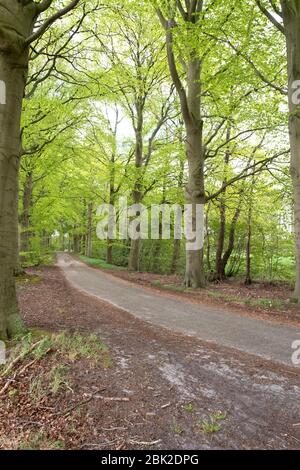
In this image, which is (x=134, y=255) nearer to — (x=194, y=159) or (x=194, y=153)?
(x=194, y=159)

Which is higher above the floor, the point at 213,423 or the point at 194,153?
the point at 194,153

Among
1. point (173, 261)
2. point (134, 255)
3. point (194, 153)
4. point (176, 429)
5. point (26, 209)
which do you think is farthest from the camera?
point (173, 261)

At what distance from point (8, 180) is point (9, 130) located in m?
0.75

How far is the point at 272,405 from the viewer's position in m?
3.24

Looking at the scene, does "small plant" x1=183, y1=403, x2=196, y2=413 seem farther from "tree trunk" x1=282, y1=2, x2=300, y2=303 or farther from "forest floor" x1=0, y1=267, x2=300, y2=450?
→ "tree trunk" x1=282, y1=2, x2=300, y2=303

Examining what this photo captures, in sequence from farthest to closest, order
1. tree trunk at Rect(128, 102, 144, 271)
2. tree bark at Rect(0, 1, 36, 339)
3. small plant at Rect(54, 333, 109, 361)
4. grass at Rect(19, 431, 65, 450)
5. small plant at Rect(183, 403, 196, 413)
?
tree trunk at Rect(128, 102, 144, 271)
tree bark at Rect(0, 1, 36, 339)
small plant at Rect(54, 333, 109, 361)
small plant at Rect(183, 403, 196, 413)
grass at Rect(19, 431, 65, 450)

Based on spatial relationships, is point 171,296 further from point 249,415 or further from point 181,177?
point 181,177

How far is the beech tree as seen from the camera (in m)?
4.76

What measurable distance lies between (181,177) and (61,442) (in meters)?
17.8

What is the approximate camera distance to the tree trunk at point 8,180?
189 inches

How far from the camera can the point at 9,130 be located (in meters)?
4.85

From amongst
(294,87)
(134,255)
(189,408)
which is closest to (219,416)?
(189,408)

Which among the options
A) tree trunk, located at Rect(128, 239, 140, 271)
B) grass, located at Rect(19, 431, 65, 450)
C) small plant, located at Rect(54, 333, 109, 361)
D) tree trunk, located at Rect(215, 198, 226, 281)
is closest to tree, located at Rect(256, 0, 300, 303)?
tree trunk, located at Rect(215, 198, 226, 281)

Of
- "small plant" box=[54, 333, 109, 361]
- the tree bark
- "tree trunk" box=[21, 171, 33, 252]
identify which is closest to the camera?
"small plant" box=[54, 333, 109, 361]
